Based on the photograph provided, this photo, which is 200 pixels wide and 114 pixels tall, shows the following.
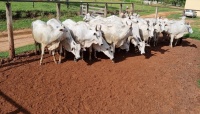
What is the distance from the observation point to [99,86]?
354 inches

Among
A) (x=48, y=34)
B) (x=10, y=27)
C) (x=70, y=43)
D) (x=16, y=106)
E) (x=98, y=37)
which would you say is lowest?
(x=16, y=106)

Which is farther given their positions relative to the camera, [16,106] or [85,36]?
[85,36]

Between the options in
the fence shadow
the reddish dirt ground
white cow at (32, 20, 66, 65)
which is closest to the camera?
the fence shadow

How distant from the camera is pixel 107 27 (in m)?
11.8

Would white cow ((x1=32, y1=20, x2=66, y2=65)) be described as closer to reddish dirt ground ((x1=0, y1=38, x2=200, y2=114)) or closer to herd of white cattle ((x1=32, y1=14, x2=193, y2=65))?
herd of white cattle ((x1=32, y1=14, x2=193, y2=65))

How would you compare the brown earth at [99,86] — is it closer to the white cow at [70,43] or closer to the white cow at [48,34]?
the white cow at [70,43]

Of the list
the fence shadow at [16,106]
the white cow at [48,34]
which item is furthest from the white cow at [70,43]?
the fence shadow at [16,106]

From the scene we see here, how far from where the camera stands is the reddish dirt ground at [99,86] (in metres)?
7.70

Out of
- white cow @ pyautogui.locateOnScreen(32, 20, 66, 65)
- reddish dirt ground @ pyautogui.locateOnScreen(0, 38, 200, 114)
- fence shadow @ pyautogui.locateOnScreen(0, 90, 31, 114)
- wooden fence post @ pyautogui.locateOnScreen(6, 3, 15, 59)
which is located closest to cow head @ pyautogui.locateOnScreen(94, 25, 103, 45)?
reddish dirt ground @ pyautogui.locateOnScreen(0, 38, 200, 114)

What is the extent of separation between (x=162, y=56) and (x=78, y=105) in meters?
6.86

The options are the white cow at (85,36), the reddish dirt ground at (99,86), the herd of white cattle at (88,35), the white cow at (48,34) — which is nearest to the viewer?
the reddish dirt ground at (99,86)

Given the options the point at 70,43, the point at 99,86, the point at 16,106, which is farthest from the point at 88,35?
the point at 16,106

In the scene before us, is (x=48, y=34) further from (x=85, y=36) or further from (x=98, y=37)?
(x=98, y=37)

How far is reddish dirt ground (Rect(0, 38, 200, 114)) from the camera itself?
770 centimetres
